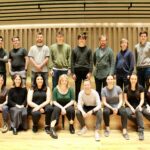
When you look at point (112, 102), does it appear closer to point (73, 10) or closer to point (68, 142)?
point (68, 142)

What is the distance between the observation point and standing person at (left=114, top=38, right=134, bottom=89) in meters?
4.62

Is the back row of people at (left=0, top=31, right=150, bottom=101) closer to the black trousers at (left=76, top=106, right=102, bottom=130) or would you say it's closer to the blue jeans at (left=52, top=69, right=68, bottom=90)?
the blue jeans at (left=52, top=69, right=68, bottom=90)

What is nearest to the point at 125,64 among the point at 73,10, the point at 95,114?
the point at 95,114

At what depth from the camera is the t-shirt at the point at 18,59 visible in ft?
16.0

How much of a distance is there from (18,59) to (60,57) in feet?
2.20

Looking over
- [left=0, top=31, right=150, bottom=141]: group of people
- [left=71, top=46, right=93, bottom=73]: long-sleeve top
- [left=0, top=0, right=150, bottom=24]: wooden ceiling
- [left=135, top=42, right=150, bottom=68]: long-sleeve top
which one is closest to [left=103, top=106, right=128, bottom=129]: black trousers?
[left=0, top=31, right=150, bottom=141]: group of people

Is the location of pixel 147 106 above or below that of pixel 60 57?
below

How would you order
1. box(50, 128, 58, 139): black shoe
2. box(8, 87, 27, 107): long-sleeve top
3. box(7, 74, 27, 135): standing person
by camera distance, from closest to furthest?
box(50, 128, 58, 139): black shoe < box(7, 74, 27, 135): standing person < box(8, 87, 27, 107): long-sleeve top

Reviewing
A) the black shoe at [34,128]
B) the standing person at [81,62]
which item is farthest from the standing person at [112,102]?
the black shoe at [34,128]

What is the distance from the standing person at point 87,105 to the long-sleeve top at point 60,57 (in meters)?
0.47

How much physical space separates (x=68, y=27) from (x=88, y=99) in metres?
2.91

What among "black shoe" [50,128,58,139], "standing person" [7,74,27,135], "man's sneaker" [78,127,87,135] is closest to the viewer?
"black shoe" [50,128,58,139]

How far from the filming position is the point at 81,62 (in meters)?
4.59

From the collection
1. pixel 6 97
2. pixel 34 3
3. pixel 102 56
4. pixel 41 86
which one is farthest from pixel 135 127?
pixel 34 3
